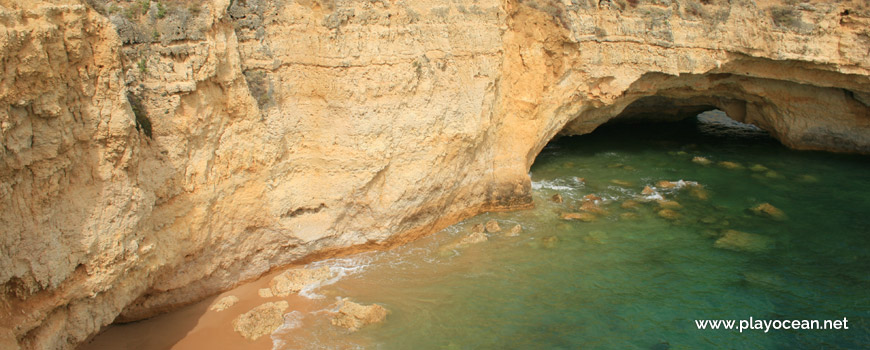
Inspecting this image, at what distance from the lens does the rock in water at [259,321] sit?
9430 mm

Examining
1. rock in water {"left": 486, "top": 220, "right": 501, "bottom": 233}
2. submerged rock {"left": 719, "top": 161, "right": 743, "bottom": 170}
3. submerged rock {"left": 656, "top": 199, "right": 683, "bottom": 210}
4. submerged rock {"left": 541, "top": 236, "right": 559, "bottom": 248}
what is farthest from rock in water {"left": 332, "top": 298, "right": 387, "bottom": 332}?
submerged rock {"left": 719, "top": 161, "right": 743, "bottom": 170}

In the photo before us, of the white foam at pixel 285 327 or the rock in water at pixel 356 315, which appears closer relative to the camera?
the white foam at pixel 285 327

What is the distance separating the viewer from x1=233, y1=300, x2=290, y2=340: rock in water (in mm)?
9430

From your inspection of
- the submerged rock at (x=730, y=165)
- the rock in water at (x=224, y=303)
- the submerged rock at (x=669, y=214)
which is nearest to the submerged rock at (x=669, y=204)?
the submerged rock at (x=669, y=214)

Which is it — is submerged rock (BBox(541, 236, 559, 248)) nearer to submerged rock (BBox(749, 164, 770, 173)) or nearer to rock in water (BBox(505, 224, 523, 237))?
rock in water (BBox(505, 224, 523, 237))

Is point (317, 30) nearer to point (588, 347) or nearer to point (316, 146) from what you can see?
point (316, 146)

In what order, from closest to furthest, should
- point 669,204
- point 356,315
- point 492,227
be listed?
point 356,315
point 492,227
point 669,204

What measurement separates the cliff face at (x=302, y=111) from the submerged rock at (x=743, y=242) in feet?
14.7

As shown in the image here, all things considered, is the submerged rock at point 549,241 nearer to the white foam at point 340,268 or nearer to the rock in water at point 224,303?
the white foam at point 340,268

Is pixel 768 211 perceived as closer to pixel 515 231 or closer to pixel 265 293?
pixel 515 231

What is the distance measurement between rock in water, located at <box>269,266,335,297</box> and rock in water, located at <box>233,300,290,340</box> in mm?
592

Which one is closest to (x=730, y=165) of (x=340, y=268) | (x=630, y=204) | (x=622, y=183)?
(x=622, y=183)

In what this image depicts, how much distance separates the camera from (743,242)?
12383 millimetres

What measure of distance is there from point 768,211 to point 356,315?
1033 centimetres
